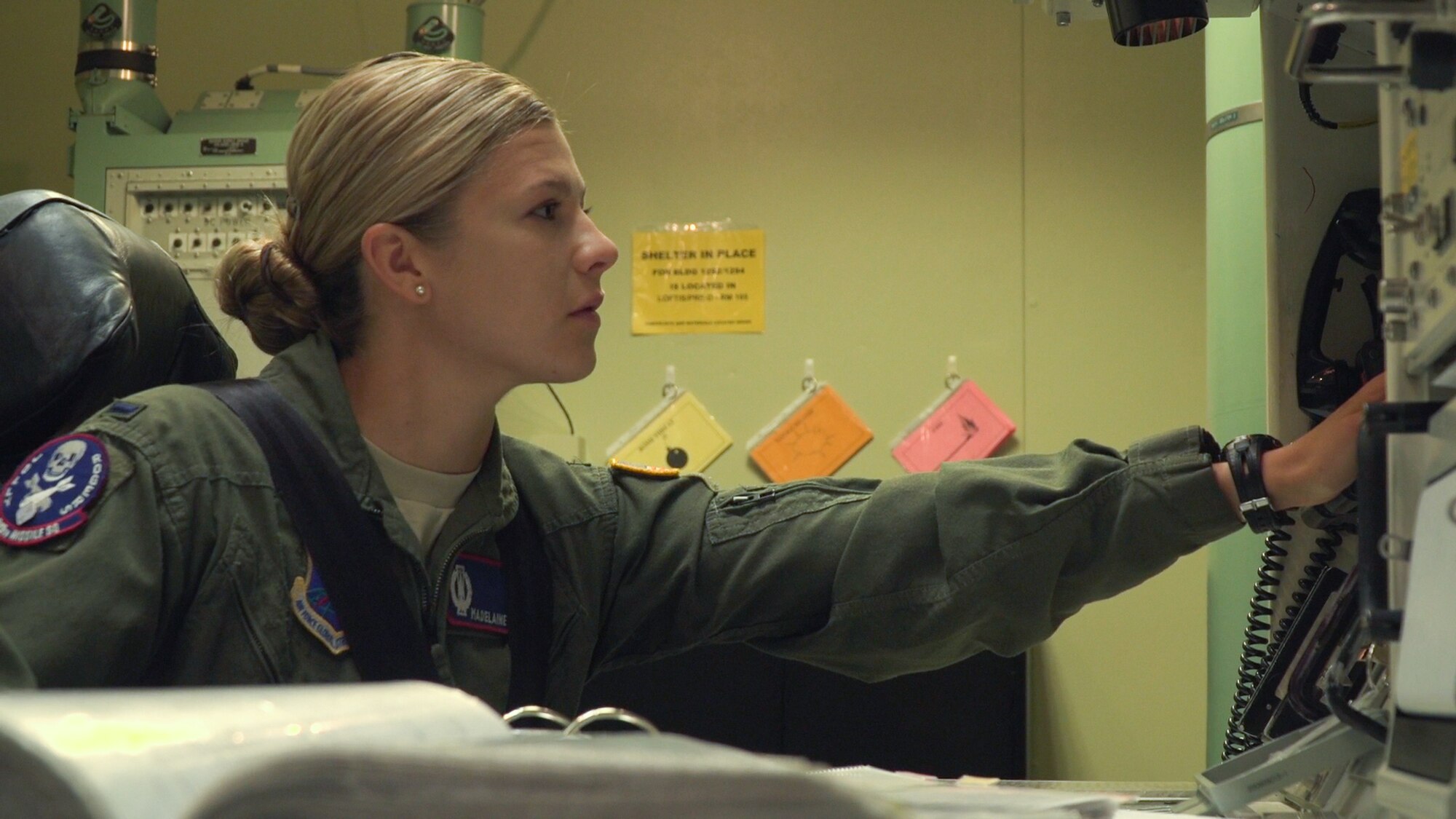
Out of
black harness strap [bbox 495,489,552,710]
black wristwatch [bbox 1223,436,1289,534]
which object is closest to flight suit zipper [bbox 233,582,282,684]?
black harness strap [bbox 495,489,552,710]

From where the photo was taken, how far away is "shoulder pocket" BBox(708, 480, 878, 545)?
4.43ft

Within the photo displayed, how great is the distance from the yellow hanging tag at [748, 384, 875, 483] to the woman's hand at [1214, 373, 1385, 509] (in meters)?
1.79

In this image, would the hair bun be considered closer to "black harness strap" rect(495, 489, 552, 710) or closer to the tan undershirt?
the tan undershirt

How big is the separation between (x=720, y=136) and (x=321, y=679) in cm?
205

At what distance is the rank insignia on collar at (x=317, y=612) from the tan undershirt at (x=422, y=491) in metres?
0.15

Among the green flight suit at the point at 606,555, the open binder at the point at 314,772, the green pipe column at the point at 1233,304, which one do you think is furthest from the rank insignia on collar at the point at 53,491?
the green pipe column at the point at 1233,304

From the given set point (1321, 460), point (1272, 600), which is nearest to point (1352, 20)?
point (1321, 460)

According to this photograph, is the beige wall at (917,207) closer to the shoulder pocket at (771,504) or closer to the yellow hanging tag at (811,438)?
the yellow hanging tag at (811,438)

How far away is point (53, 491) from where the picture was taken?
100cm

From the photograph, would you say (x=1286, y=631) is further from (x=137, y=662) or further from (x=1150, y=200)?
(x=1150, y=200)

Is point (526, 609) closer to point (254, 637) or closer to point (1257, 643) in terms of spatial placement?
point (254, 637)

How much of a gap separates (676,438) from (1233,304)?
4.50 feet

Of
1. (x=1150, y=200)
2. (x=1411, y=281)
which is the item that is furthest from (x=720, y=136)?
(x=1411, y=281)

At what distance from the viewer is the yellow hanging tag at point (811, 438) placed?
2.86 meters
